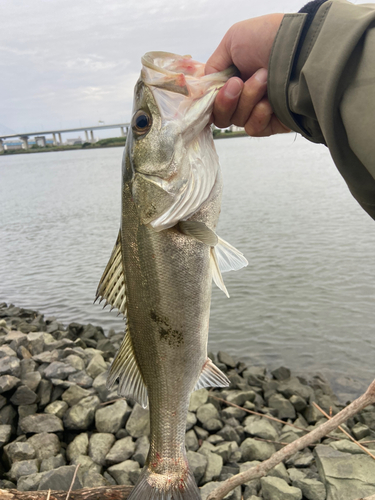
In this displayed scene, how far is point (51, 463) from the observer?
159 inches

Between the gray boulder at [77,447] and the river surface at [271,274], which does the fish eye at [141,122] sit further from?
the river surface at [271,274]

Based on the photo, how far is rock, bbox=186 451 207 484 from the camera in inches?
155

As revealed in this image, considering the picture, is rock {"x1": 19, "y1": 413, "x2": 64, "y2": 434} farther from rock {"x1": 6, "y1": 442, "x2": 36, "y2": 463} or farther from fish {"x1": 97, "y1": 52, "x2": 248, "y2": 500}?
fish {"x1": 97, "y1": 52, "x2": 248, "y2": 500}

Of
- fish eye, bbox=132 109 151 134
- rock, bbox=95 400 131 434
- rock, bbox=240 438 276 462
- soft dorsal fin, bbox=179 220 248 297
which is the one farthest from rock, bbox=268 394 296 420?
fish eye, bbox=132 109 151 134

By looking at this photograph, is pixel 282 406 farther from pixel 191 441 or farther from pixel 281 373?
pixel 191 441

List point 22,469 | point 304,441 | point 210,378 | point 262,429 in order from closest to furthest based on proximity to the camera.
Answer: point 210,378, point 304,441, point 22,469, point 262,429

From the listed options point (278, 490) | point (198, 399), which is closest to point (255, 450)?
point (278, 490)

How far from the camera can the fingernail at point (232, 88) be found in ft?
7.15

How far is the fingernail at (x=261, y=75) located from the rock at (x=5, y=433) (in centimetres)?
433

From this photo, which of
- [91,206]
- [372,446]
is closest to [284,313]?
[372,446]

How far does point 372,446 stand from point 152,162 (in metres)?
4.10

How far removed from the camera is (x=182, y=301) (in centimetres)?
230

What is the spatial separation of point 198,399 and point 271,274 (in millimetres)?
5547

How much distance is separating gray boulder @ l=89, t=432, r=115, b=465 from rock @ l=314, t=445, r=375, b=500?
7.17 ft
